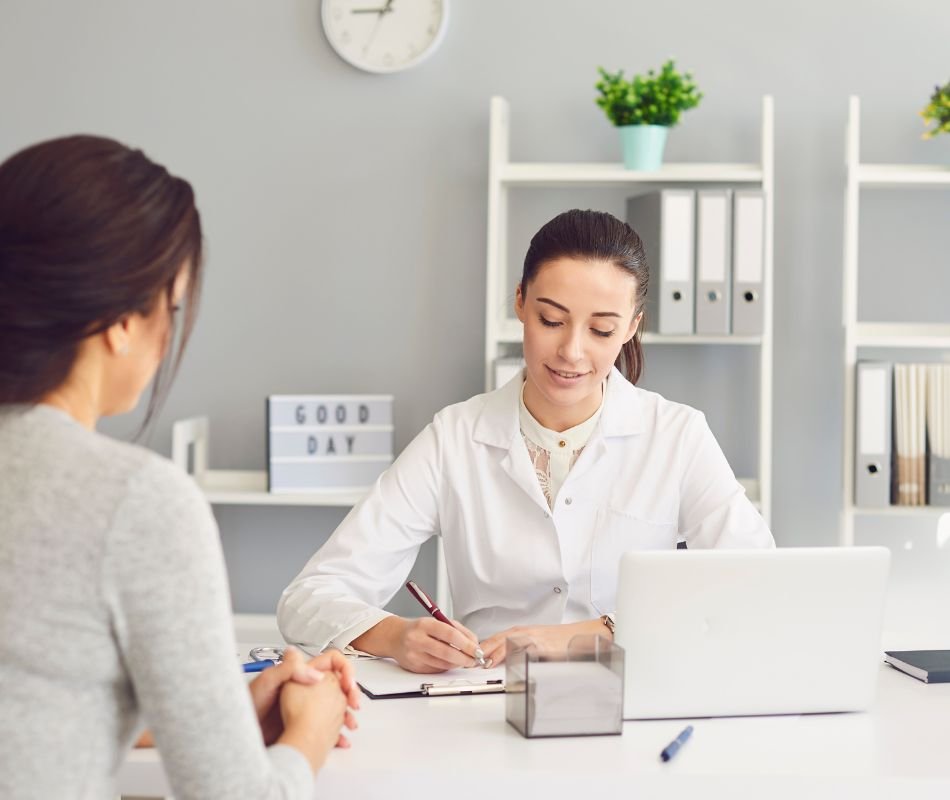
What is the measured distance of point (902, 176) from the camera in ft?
9.14

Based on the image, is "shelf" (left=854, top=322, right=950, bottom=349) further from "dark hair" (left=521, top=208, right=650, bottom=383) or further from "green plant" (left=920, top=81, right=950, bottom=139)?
"dark hair" (left=521, top=208, right=650, bottom=383)

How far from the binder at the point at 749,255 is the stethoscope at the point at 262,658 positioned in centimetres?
155

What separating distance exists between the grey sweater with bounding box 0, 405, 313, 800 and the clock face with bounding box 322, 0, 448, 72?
2.36 meters

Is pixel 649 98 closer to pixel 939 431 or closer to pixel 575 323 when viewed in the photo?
pixel 939 431

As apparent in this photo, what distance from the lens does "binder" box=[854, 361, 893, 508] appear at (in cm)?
275

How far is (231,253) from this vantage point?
3.17 metres

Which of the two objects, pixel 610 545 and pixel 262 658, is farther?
pixel 610 545

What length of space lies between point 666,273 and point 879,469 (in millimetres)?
681

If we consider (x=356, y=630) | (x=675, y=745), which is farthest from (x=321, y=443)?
(x=675, y=745)

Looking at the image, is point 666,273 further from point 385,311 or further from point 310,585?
point 310,585

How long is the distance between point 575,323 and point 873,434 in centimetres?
119

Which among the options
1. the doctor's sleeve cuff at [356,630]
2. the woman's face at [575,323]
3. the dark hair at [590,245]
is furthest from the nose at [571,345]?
the doctor's sleeve cuff at [356,630]

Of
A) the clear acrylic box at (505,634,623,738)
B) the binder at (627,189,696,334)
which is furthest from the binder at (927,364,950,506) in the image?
the clear acrylic box at (505,634,623,738)

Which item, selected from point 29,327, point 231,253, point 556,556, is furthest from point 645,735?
point 231,253
